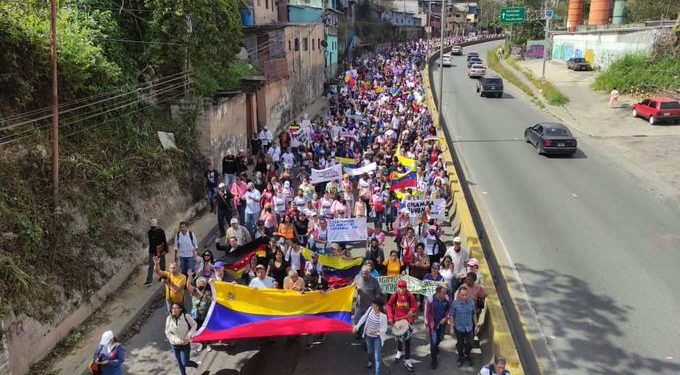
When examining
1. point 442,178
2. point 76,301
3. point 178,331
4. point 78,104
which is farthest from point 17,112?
point 442,178

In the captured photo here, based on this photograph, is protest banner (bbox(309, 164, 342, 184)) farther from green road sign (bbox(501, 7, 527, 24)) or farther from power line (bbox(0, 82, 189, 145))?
green road sign (bbox(501, 7, 527, 24))

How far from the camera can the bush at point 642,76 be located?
31.9m

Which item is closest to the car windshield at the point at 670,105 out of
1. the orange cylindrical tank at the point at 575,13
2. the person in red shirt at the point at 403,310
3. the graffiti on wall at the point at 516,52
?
the person in red shirt at the point at 403,310

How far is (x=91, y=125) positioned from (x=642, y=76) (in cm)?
3233

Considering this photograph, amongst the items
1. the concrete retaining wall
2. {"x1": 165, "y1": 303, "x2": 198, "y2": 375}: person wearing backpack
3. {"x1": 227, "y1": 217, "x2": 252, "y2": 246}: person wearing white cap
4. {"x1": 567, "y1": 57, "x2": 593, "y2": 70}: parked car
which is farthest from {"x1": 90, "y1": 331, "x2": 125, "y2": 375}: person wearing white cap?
{"x1": 567, "y1": 57, "x2": 593, "y2": 70}: parked car

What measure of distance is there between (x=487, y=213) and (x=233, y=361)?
29.2 feet

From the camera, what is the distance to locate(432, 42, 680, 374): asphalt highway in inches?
338

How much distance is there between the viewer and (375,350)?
809 centimetres

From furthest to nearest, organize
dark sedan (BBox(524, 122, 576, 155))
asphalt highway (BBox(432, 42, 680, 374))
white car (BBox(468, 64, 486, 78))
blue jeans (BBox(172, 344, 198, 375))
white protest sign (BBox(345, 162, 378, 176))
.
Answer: white car (BBox(468, 64, 486, 78)) → dark sedan (BBox(524, 122, 576, 155)) → white protest sign (BBox(345, 162, 378, 176)) → asphalt highway (BBox(432, 42, 680, 374)) → blue jeans (BBox(172, 344, 198, 375))

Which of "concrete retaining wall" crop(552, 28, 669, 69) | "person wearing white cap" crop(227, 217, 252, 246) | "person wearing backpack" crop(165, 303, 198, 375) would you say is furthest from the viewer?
"concrete retaining wall" crop(552, 28, 669, 69)

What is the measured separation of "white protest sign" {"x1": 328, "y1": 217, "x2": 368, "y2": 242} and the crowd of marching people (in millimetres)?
201

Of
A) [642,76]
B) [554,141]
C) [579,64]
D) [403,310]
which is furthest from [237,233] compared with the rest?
[579,64]

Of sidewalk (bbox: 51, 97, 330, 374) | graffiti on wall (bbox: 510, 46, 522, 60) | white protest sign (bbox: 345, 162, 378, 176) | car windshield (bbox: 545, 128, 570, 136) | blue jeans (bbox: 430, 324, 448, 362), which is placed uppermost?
graffiti on wall (bbox: 510, 46, 522, 60)

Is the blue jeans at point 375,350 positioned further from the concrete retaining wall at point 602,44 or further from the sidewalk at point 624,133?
the concrete retaining wall at point 602,44
